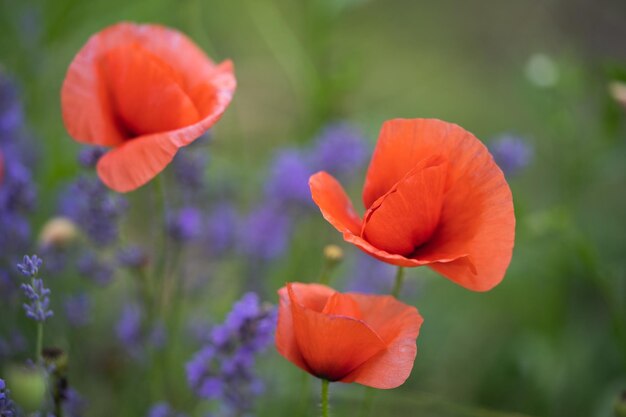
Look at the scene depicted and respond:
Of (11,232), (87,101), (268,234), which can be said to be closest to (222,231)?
(268,234)

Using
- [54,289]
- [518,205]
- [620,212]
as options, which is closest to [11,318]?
[54,289]

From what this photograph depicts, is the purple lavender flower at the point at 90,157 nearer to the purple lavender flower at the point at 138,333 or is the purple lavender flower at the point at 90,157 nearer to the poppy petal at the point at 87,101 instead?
the poppy petal at the point at 87,101

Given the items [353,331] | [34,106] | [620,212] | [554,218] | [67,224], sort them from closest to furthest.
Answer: [353,331] < [67,224] < [554,218] < [34,106] < [620,212]

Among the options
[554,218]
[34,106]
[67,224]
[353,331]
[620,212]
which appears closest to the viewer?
[353,331]

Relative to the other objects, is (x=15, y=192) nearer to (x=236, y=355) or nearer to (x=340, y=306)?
(x=236, y=355)

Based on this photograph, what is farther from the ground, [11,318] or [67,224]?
[67,224]

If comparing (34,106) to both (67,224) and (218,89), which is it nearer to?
(67,224)

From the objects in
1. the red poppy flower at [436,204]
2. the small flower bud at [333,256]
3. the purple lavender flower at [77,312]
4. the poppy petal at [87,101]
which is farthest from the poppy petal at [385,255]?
the purple lavender flower at [77,312]

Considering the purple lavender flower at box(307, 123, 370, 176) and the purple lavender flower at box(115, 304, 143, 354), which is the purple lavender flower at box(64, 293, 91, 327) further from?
the purple lavender flower at box(307, 123, 370, 176)

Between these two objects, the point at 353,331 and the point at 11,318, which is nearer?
the point at 353,331
